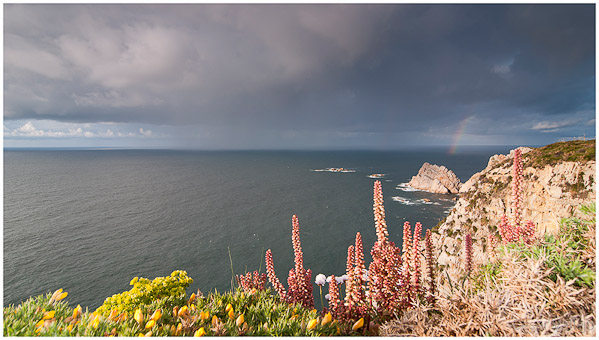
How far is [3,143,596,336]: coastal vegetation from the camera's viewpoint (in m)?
4.23

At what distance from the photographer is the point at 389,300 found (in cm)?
609

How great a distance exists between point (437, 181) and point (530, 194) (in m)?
92.6

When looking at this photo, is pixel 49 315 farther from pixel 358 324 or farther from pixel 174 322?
pixel 358 324

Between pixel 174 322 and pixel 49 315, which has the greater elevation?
pixel 49 315

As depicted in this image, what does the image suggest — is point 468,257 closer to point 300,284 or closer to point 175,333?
point 300,284

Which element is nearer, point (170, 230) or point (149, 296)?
point (149, 296)

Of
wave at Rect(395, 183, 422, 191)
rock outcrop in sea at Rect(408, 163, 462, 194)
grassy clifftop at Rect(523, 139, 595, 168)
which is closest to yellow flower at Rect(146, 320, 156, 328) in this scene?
grassy clifftop at Rect(523, 139, 595, 168)

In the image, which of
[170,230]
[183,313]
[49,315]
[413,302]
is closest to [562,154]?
[413,302]

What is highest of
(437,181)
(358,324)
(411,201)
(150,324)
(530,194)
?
(150,324)

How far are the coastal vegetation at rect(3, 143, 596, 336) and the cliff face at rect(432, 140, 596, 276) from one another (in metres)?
19.4

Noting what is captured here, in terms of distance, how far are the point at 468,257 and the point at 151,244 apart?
221ft

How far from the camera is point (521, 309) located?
13.8ft

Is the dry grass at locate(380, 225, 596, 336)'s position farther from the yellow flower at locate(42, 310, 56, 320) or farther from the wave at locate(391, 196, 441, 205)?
the wave at locate(391, 196, 441, 205)

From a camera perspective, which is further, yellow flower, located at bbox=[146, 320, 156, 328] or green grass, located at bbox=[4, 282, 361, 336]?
yellow flower, located at bbox=[146, 320, 156, 328]
